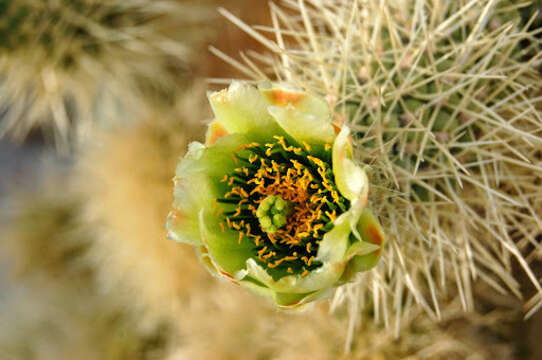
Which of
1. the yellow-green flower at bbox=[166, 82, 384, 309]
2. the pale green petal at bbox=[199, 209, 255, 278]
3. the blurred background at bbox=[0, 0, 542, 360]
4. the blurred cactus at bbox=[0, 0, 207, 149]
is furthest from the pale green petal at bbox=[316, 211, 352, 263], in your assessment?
the blurred cactus at bbox=[0, 0, 207, 149]

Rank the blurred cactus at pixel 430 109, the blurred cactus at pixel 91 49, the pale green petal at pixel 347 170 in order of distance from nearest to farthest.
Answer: the pale green petal at pixel 347 170 → the blurred cactus at pixel 430 109 → the blurred cactus at pixel 91 49

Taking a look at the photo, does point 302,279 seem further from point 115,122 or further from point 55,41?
point 115,122

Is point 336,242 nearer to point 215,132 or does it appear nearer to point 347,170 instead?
point 347,170

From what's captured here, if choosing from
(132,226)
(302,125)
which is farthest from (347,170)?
(132,226)

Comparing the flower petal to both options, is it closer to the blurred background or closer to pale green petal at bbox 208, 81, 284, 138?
pale green petal at bbox 208, 81, 284, 138

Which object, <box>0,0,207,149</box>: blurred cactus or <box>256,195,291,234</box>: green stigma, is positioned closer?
<box>256,195,291,234</box>: green stigma

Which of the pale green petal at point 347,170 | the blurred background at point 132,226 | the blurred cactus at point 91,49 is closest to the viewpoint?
the pale green petal at point 347,170

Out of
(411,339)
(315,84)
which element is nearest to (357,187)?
(315,84)

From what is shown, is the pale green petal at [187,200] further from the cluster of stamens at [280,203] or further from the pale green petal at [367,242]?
the pale green petal at [367,242]

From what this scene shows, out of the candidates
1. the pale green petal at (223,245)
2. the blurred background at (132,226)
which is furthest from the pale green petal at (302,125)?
the blurred background at (132,226)
